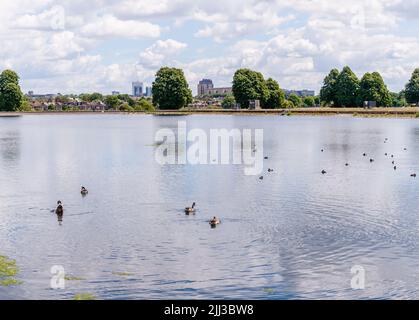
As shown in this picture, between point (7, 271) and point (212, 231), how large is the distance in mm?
13518

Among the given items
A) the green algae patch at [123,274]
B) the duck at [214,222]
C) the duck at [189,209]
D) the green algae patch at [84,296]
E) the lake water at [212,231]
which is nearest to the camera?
the green algae patch at [84,296]

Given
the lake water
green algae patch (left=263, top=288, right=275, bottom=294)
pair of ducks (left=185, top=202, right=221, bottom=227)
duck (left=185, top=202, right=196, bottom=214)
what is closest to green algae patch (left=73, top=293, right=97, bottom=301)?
the lake water

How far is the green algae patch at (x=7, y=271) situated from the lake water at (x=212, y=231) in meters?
0.48

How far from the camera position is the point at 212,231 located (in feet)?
127

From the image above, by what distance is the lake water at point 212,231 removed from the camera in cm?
2856

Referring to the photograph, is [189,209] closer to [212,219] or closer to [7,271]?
[212,219]

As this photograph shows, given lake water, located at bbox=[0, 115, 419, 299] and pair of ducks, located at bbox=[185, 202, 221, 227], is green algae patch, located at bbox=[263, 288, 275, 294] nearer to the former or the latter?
lake water, located at bbox=[0, 115, 419, 299]

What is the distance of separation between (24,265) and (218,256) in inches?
404

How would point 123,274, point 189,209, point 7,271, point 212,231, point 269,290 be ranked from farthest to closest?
1. point 189,209
2. point 212,231
3. point 7,271
4. point 123,274
5. point 269,290

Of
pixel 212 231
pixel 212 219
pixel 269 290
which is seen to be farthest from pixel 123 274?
pixel 212 219

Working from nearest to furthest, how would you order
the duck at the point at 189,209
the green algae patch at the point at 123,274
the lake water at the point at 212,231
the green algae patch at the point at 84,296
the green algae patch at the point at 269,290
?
the green algae patch at the point at 84,296 < the green algae patch at the point at 269,290 < the lake water at the point at 212,231 < the green algae patch at the point at 123,274 < the duck at the point at 189,209

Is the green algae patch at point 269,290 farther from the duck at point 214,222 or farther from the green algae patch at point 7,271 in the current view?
the duck at point 214,222

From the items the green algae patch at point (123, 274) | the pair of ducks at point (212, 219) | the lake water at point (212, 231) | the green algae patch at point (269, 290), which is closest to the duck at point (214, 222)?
the pair of ducks at point (212, 219)

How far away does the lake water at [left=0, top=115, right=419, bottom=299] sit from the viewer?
2856 centimetres
